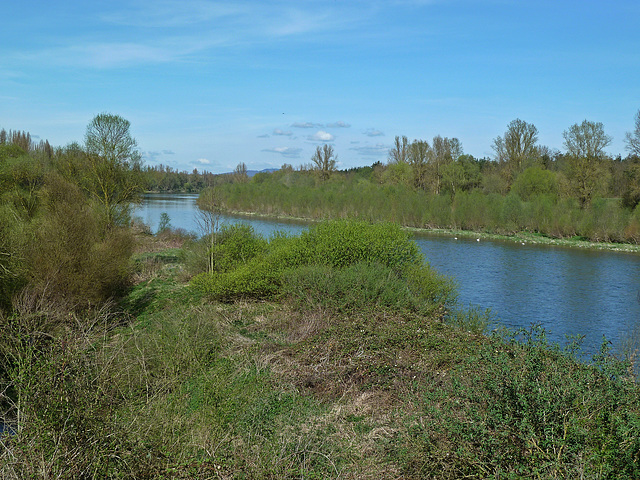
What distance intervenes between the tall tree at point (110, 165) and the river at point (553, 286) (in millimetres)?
7682

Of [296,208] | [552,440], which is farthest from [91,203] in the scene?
[296,208]

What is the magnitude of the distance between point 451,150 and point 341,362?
185ft

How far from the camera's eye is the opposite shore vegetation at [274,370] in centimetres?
486

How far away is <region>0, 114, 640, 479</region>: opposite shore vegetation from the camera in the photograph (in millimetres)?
4863

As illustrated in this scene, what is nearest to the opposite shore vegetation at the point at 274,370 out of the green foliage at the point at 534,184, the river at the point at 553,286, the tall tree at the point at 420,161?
the river at the point at 553,286

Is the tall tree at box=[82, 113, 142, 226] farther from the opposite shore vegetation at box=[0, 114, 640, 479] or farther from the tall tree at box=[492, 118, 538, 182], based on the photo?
the tall tree at box=[492, 118, 538, 182]

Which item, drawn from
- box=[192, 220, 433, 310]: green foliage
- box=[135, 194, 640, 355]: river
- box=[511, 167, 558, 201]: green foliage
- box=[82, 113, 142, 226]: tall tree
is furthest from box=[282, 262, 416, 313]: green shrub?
box=[511, 167, 558, 201]: green foliage

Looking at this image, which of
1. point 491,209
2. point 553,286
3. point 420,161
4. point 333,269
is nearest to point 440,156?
point 420,161

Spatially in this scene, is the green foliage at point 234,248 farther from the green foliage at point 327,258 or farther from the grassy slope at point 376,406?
the grassy slope at point 376,406

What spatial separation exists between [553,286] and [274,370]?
1862cm

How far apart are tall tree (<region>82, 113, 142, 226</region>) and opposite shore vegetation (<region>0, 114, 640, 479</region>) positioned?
134 inches

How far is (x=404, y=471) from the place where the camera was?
5383mm

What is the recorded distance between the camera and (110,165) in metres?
26.5

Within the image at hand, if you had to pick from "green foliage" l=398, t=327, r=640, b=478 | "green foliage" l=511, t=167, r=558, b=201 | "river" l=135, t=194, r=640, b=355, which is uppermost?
"green foliage" l=511, t=167, r=558, b=201
